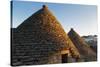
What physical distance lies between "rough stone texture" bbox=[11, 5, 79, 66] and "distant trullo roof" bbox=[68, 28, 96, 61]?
53 mm

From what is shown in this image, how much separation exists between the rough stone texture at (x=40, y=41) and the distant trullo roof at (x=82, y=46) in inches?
2.1

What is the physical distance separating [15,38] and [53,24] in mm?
468

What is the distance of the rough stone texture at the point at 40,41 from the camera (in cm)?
247

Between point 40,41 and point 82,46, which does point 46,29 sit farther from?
point 82,46

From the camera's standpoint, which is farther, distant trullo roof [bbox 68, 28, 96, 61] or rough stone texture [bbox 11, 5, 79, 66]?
distant trullo roof [bbox 68, 28, 96, 61]

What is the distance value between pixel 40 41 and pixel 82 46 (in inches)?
20.5

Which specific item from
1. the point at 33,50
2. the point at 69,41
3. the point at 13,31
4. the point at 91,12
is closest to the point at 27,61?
the point at 33,50

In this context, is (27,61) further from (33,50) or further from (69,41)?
(69,41)

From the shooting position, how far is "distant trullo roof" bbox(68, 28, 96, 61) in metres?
2.67

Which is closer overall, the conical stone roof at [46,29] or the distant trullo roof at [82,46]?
the conical stone roof at [46,29]

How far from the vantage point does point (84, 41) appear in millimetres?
2727

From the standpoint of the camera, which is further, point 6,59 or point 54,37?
point 54,37

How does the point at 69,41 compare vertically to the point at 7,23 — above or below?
below

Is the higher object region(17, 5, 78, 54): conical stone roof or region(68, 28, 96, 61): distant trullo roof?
region(17, 5, 78, 54): conical stone roof
